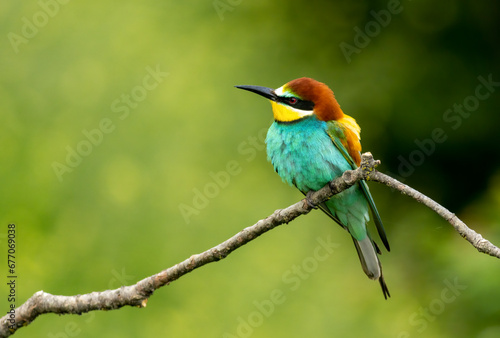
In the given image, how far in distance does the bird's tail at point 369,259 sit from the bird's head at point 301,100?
0.54 metres

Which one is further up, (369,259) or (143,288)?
(143,288)

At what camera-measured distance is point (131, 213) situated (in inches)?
150

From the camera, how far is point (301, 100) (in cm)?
233

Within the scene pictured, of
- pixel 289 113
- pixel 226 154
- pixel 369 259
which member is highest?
pixel 289 113

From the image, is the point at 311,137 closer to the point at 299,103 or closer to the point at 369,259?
the point at 299,103

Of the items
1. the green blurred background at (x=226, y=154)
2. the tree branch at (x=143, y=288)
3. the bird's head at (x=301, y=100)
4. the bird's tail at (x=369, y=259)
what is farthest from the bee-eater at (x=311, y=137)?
the green blurred background at (x=226, y=154)

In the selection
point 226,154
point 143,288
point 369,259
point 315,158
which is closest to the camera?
point 143,288

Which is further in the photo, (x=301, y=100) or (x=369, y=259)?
(x=369, y=259)

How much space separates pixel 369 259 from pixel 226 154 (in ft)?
5.70

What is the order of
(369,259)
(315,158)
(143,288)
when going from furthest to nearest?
(369,259) < (315,158) < (143,288)

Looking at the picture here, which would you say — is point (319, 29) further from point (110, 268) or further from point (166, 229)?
point (110, 268)

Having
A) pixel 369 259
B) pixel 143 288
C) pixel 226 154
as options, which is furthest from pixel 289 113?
pixel 226 154

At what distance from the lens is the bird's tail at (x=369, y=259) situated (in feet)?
8.08

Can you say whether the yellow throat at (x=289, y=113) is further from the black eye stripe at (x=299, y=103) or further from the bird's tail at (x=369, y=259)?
the bird's tail at (x=369, y=259)
